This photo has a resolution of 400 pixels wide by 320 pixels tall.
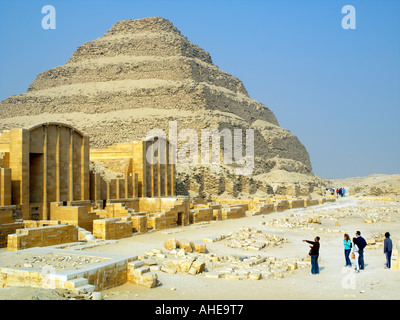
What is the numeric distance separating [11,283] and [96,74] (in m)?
75.6

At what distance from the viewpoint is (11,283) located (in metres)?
7.16

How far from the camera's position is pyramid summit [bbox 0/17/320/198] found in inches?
2547

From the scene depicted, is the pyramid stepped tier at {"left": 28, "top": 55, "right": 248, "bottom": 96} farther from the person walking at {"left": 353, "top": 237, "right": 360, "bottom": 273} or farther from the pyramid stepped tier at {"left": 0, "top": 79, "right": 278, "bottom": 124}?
the person walking at {"left": 353, "top": 237, "right": 360, "bottom": 273}

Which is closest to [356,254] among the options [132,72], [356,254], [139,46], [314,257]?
[356,254]

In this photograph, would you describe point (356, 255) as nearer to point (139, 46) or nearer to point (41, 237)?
point (41, 237)

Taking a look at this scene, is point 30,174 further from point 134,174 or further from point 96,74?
point 96,74

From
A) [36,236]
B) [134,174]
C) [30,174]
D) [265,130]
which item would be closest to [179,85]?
[265,130]

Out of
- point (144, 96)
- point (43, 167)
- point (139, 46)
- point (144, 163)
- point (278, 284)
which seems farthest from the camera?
point (139, 46)

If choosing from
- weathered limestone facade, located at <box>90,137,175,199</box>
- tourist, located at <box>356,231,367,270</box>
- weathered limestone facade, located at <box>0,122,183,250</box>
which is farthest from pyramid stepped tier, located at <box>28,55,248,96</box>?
tourist, located at <box>356,231,367,270</box>

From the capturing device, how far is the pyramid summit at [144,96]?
64688mm

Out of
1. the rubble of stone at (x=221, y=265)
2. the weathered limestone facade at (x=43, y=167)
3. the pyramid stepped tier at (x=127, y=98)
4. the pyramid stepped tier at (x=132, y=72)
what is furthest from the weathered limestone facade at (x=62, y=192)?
the pyramid stepped tier at (x=132, y=72)

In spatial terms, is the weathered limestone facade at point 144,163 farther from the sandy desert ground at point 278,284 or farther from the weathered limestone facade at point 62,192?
the sandy desert ground at point 278,284

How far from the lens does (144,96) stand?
70.7 m

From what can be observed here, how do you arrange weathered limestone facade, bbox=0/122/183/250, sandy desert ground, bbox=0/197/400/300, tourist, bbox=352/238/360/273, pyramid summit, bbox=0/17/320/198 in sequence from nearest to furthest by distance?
sandy desert ground, bbox=0/197/400/300 < tourist, bbox=352/238/360/273 < weathered limestone facade, bbox=0/122/183/250 < pyramid summit, bbox=0/17/320/198
